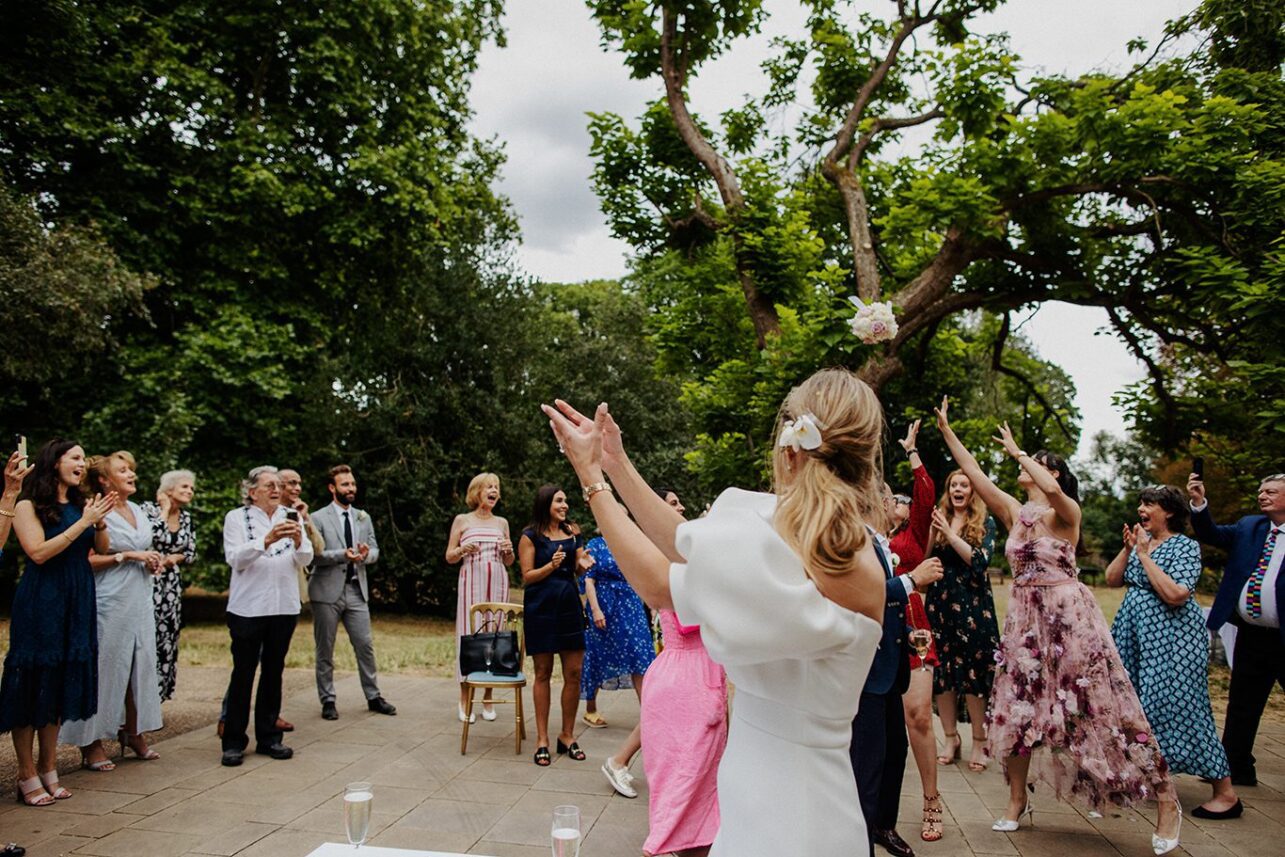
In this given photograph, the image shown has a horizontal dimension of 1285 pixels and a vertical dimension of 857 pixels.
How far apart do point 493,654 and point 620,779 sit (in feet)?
5.33

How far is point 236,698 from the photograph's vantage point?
5965mm

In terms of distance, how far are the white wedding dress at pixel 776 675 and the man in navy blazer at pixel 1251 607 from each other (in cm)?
524

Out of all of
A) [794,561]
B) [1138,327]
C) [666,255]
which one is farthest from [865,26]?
[794,561]

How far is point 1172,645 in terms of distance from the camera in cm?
545

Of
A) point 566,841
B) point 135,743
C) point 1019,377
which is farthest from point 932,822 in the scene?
point 1019,377

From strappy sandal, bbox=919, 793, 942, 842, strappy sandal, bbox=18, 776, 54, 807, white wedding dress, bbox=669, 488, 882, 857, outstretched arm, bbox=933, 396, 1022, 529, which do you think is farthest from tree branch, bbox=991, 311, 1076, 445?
strappy sandal, bbox=18, 776, 54, 807

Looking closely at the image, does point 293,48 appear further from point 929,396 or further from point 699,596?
point 699,596

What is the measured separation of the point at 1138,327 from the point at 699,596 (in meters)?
12.2

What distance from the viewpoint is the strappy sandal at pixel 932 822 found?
477 centimetres

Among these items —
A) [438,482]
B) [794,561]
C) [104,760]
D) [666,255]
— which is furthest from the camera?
[438,482]

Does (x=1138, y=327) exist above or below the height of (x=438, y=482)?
above

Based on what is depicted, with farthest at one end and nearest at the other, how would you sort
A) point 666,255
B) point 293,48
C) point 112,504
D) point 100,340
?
point 293,48
point 666,255
point 100,340
point 112,504

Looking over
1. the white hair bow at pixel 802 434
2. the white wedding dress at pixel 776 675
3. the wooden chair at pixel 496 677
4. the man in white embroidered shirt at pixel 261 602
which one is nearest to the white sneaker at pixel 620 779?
the wooden chair at pixel 496 677

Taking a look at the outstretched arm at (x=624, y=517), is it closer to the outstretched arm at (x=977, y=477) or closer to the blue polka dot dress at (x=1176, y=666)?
the outstretched arm at (x=977, y=477)
